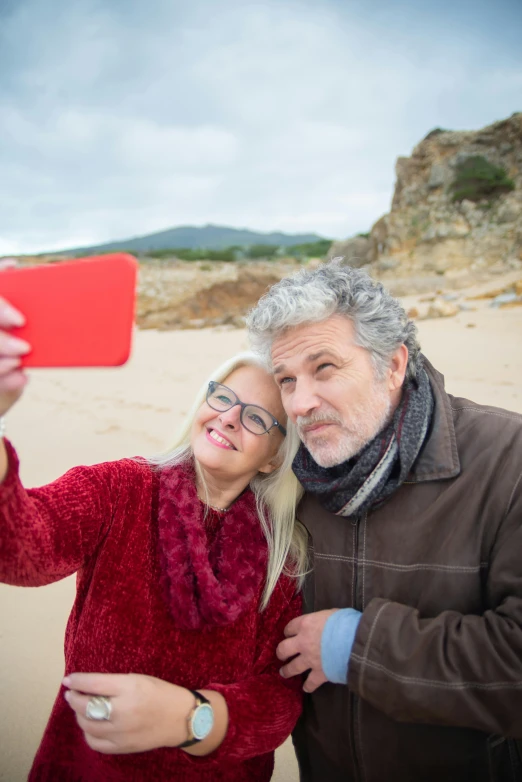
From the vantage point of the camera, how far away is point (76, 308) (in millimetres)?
858

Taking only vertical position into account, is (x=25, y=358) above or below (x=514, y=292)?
below

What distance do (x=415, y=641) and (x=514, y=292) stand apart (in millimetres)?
9878

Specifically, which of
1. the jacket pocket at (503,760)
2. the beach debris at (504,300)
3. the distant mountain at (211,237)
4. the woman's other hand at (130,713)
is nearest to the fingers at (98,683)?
the woman's other hand at (130,713)

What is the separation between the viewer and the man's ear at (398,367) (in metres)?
1.79

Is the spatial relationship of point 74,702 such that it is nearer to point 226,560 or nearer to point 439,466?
point 226,560

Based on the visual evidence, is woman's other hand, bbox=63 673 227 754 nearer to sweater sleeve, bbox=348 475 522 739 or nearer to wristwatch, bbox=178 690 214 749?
wristwatch, bbox=178 690 214 749

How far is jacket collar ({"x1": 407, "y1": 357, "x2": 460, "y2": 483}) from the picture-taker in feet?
5.11

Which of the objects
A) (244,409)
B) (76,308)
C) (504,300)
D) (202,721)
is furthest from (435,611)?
(504,300)

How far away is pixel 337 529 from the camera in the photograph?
172 cm

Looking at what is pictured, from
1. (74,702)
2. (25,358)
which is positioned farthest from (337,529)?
(25,358)

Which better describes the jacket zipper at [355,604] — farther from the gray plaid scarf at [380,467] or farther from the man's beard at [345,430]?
the man's beard at [345,430]

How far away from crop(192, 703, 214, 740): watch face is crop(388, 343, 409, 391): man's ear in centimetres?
120

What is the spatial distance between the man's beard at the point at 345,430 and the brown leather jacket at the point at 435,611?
19cm

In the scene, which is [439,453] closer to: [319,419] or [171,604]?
[319,419]
